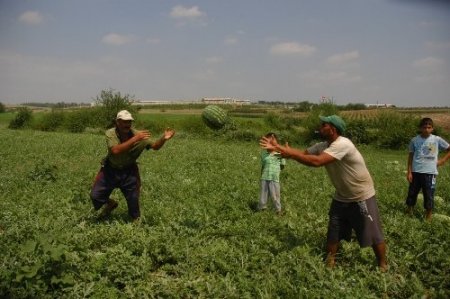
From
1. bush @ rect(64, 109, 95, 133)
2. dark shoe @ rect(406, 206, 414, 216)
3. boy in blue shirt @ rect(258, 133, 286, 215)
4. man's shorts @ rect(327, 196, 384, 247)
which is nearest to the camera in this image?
man's shorts @ rect(327, 196, 384, 247)

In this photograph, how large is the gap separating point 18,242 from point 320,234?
4878mm

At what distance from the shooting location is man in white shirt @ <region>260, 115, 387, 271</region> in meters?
5.48

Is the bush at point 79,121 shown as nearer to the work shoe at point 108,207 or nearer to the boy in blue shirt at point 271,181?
the work shoe at point 108,207

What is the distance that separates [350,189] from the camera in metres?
5.68

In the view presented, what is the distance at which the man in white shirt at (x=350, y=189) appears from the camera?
5480 mm

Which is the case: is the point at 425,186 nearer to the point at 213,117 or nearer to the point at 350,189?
the point at 350,189

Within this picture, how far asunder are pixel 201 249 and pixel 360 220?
7.49 ft

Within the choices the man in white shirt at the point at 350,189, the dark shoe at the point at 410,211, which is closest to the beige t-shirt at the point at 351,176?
the man in white shirt at the point at 350,189

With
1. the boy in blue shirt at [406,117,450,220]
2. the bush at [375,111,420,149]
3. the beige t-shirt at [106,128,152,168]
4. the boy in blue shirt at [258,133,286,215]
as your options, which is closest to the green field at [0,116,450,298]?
the boy in blue shirt at [258,133,286,215]

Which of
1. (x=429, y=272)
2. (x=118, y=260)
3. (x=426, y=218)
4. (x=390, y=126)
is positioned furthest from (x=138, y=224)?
(x=390, y=126)

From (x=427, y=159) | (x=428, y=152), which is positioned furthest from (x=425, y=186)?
(x=428, y=152)

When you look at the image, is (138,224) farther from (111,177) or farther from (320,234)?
(320,234)

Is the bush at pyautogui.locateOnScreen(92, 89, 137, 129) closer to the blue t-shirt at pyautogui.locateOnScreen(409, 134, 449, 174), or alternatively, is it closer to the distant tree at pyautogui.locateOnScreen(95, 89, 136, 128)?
the distant tree at pyautogui.locateOnScreen(95, 89, 136, 128)

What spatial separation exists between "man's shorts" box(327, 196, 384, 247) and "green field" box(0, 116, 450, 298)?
14.6 inches
